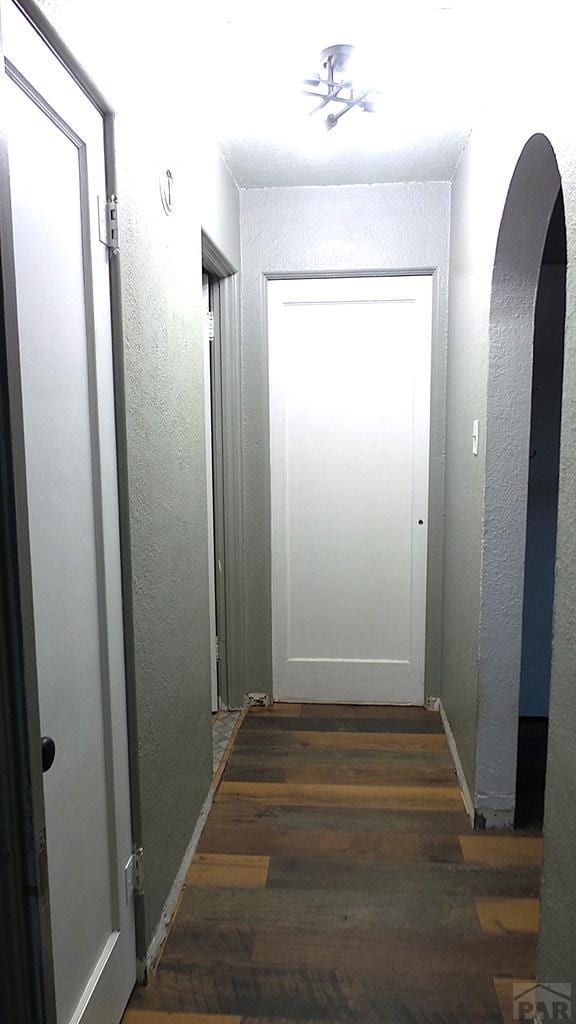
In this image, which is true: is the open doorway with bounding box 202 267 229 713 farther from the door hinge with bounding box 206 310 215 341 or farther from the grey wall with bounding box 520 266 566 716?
the grey wall with bounding box 520 266 566 716

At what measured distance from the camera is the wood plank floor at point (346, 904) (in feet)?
5.45

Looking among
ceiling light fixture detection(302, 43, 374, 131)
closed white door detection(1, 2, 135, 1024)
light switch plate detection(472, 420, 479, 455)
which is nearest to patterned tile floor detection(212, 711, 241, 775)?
closed white door detection(1, 2, 135, 1024)

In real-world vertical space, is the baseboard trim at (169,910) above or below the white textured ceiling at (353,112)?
below

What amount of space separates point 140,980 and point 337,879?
26.8 inches

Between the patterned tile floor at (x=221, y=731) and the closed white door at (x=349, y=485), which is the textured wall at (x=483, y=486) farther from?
the patterned tile floor at (x=221, y=731)

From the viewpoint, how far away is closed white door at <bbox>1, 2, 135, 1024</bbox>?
116cm

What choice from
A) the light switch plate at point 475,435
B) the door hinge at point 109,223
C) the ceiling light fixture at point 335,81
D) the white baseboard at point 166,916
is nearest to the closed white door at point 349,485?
the light switch plate at point 475,435

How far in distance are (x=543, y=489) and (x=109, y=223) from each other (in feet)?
7.97

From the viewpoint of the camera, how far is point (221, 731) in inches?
124

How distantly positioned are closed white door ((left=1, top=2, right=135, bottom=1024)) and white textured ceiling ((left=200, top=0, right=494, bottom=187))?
0.81 meters

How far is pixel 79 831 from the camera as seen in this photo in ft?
4.50

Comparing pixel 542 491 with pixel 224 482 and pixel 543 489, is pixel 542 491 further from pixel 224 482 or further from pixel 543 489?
pixel 224 482

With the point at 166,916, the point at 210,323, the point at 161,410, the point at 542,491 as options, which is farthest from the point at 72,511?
the point at 542,491

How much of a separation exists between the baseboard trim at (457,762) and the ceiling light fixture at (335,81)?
2386 mm
